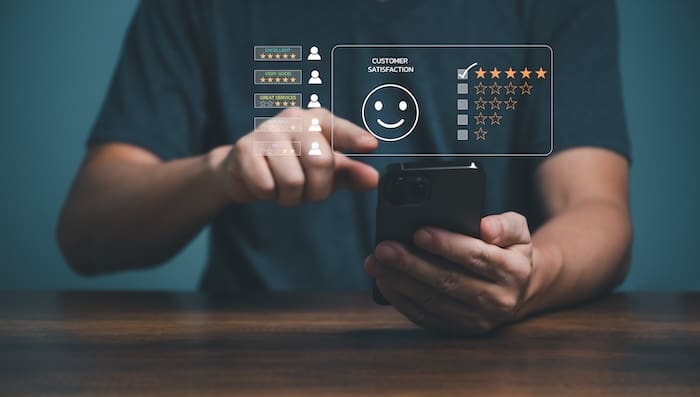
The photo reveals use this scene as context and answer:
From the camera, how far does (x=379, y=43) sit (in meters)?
0.80

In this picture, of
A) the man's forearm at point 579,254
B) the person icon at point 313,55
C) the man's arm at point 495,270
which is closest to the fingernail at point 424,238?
the man's arm at point 495,270

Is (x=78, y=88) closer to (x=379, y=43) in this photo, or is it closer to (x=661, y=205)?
(x=379, y=43)

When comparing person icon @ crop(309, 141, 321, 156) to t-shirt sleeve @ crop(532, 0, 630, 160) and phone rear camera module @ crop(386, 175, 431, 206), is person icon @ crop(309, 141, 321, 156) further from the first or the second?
t-shirt sleeve @ crop(532, 0, 630, 160)

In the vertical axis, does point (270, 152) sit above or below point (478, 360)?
above

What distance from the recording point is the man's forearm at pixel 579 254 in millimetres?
743

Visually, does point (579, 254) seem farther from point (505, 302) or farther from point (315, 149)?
point (315, 149)

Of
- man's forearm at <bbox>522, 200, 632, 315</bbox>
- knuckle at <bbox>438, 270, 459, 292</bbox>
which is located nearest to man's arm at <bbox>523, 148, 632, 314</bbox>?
man's forearm at <bbox>522, 200, 632, 315</bbox>

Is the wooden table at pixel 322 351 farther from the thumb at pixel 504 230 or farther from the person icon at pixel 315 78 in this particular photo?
the person icon at pixel 315 78

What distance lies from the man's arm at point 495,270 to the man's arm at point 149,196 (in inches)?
6.1

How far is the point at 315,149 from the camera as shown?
75cm

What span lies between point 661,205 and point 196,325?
0.62 metres

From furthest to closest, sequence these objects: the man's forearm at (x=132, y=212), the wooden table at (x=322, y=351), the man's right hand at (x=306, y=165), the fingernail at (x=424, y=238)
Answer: the man's forearm at (x=132, y=212) → the man's right hand at (x=306, y=165) → the fingernail at (x=424, y=238) → the wooden table at (x=322, y=351)

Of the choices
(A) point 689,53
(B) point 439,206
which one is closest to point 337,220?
(B) point 439,206

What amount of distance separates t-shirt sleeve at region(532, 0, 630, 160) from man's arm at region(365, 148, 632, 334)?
0.04 m
